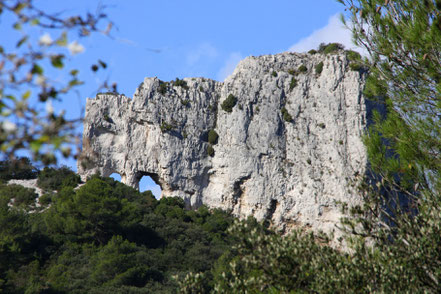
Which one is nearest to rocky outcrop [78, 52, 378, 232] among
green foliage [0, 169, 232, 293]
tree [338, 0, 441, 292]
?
green foliage [0, 169, 232, 293]

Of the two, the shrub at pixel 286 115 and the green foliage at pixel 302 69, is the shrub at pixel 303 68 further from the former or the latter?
the shrub at pixel 286 115

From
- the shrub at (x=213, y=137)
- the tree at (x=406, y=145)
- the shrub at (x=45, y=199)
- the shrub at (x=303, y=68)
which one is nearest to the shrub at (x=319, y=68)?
the shrub at (x=303, y=68)

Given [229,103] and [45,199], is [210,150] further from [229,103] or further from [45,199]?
[45,199]

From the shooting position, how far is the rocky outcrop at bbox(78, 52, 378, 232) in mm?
51094

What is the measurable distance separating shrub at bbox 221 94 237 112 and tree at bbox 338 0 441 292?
4283 cm

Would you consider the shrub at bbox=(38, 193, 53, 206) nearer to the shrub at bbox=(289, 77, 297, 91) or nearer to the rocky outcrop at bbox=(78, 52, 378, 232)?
the rocky outcrop at bbox=(78, 52, 378, 232)

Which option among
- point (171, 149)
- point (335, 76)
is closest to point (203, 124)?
point (171, 149)

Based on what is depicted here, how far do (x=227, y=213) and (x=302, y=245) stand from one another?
41765 mm

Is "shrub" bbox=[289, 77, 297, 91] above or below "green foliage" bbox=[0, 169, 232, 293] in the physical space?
above

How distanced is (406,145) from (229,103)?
44.9 m

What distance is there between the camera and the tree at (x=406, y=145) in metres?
8.76

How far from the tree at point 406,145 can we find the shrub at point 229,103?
42.8 metres

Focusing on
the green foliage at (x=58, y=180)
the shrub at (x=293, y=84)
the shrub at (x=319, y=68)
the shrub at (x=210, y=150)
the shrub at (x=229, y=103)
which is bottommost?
the green foliage at (x=58, y=180)

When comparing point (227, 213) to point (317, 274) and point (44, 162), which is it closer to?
point (317, 274)
